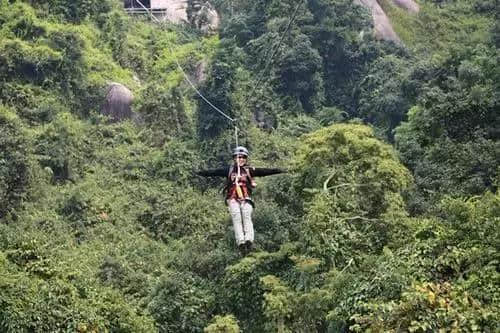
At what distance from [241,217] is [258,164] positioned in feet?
32.0

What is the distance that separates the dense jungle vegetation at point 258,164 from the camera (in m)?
10.0

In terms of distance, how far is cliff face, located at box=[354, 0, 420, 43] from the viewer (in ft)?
93.1

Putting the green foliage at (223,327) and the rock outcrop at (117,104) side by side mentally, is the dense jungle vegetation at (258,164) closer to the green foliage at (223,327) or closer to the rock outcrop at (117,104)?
the green foliage at (223,327)

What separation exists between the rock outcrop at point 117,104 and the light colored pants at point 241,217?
46.2 ft

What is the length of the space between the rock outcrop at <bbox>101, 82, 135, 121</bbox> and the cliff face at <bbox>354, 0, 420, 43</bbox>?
31.1 ft

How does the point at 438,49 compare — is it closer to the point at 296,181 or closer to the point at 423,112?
the point at 423,112

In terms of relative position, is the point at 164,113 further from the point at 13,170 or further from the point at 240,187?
the point at 240,187

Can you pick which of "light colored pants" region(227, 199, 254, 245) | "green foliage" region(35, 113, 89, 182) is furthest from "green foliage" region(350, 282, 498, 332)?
"green foliage" region(35, 113, 89, 182)

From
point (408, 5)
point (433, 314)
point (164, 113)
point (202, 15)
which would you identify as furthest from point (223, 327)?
point (408, 5)

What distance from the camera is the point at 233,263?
47.3 feet

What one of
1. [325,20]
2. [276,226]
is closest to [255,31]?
[325,20]

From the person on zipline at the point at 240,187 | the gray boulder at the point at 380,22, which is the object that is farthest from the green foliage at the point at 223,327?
the gray boulder at the point at 380,22

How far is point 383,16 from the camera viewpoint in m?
29.6

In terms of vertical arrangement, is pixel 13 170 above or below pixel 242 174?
above
